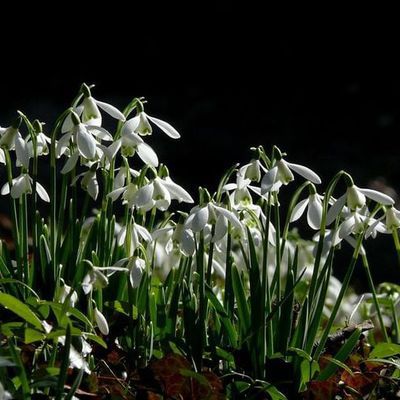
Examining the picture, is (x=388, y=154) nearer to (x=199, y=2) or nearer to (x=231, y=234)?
(x=199, y=2)

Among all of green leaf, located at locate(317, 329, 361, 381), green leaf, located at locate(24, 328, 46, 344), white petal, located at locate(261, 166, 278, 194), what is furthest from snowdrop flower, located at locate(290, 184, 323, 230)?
green leaf, located at locate(24, 328, 46, 344)

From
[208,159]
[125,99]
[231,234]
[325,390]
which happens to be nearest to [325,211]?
[231,234]

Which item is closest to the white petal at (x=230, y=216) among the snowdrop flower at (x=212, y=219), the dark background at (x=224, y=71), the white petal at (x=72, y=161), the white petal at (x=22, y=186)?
the snowdrop flower at (x=212, y=219)

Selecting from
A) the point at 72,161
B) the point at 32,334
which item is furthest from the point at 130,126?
the point at 32,334

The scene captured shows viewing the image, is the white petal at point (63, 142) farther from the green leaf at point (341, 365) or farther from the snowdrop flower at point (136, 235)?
Result: the green leaf at point (341, 365)

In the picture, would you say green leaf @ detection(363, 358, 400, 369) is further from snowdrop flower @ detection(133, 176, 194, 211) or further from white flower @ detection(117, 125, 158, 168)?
white flower @ detection(117, 125, 158, 168)
